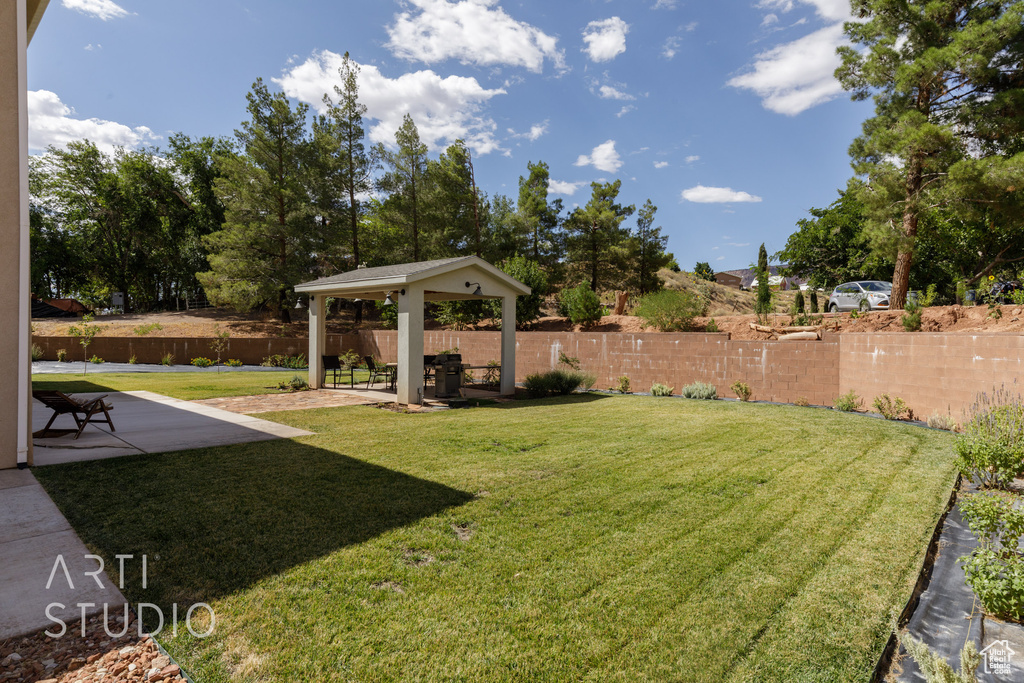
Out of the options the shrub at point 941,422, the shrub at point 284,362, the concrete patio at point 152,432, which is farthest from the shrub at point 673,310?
the shrub at point 284,362

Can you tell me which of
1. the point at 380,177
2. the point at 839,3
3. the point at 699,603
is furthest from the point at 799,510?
the point at 380,177

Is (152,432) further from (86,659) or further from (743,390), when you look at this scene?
(743,390)

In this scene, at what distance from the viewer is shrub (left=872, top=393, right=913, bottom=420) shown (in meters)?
9.30

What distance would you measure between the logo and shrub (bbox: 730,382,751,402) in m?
9.77

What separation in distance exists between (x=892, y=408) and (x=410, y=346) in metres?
10.1

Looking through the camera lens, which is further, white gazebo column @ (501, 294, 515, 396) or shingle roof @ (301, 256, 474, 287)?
white gazebo column @ (501, 294, 515, 396)

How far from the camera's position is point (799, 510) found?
185 inches

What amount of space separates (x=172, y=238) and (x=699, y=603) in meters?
43.9

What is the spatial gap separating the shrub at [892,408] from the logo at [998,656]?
26.3 ft

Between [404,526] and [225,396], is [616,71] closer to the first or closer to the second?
[225,396]

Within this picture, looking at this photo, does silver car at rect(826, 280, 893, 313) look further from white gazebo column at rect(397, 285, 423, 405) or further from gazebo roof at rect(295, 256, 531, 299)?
white gazebo column at rect(397, 285, 423, 405)

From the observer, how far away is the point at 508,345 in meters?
13.3

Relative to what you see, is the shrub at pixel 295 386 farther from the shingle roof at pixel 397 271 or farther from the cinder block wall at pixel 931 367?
the cinder block wall at pixel 931 367

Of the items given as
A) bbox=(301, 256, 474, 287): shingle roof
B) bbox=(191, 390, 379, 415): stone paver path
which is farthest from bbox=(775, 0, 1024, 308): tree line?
bbox=(191, 390, 379, 415): stone paver path
